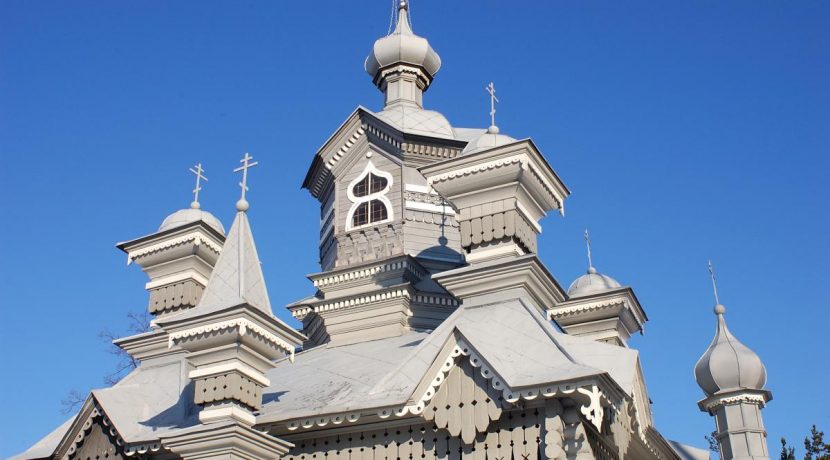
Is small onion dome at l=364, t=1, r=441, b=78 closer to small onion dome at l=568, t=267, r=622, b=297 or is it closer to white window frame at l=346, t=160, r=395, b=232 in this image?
white window frame at l=346, t=160, r=395, b=232

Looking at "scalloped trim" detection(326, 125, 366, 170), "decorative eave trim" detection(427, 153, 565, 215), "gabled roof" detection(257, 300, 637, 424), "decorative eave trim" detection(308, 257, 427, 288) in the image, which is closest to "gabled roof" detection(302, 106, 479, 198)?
Answer: "scalloped trim" detection(326, 125, 366, 170)

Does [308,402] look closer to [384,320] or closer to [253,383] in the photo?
[253,383]

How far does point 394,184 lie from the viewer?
19.3 m

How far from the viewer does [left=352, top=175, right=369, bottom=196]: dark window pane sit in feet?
64.6

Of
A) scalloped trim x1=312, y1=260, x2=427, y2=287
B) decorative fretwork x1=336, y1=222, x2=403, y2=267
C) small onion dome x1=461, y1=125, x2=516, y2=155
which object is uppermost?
decorative fretwork x1=336, y1=222, x2=403, y2=267

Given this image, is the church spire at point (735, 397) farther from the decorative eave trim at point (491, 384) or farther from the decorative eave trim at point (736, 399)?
the decorative eave trim at point (491, 384)

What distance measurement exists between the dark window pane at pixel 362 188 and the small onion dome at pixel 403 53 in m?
3.84

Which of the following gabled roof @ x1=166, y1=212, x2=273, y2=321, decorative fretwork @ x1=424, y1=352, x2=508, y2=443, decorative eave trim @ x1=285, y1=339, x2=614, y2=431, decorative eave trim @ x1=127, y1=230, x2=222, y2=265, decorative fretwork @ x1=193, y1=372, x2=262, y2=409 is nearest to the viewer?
decorative eave trim @ x1=285, y1=339, x2=614, y2=431

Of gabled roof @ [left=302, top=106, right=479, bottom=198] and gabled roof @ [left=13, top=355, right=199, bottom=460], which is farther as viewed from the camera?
gabled roof @ [left=302, top=106, right=479, bottom=198]

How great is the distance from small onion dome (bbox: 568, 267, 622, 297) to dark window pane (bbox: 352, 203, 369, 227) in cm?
441

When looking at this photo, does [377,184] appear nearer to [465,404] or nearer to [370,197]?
[370,197]

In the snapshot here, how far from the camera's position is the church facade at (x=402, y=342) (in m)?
11.5

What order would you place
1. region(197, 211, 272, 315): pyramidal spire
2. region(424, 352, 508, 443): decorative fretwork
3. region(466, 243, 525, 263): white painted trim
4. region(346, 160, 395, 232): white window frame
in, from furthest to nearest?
region(346, 160, 395, 232): white window frame
region(466, 243, 525, 263): white painted trim
region(197, 211, 272, 315): pyramidal spire
region(424, 352, 508, 443): decorative fretwork

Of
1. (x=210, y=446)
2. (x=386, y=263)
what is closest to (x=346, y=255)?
(x=386, y=263)
